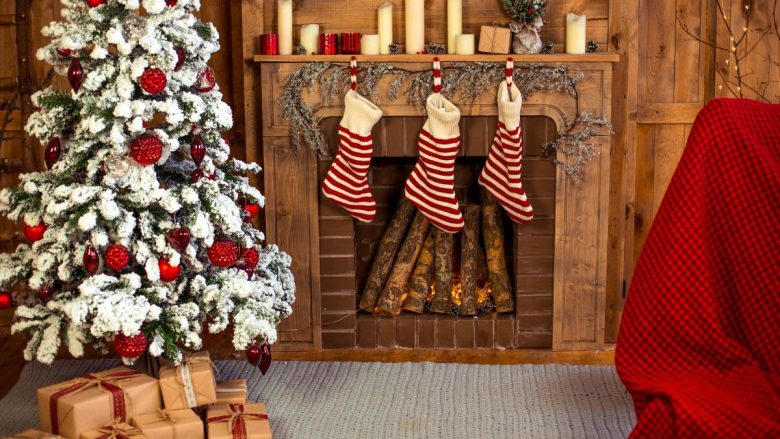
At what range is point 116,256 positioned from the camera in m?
2.55

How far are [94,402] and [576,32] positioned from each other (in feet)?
7.13

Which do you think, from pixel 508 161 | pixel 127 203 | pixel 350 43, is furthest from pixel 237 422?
pixel 350 43

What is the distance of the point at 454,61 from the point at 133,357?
164 centimetres

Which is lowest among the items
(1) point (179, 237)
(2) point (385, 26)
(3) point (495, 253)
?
(3) point (495, 253)

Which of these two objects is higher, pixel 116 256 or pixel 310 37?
pixel 310 37

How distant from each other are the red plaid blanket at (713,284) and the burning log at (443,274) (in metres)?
2.05

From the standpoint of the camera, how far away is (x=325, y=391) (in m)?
3.19

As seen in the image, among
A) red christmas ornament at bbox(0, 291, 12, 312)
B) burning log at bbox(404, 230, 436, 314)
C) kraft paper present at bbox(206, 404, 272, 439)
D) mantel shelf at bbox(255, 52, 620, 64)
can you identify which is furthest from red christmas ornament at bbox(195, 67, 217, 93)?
burning log at bbox(404, 230, 436, 314)

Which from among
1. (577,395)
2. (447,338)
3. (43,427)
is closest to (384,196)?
(447,338)

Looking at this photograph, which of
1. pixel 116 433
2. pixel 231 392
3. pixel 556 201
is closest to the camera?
pixel 116 433

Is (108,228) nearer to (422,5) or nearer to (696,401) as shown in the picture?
(422,5)

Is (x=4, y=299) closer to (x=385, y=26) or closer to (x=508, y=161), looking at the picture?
(x=385, y=26)

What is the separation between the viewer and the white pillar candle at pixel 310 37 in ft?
11.2

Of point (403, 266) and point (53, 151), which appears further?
point (403, 266)
